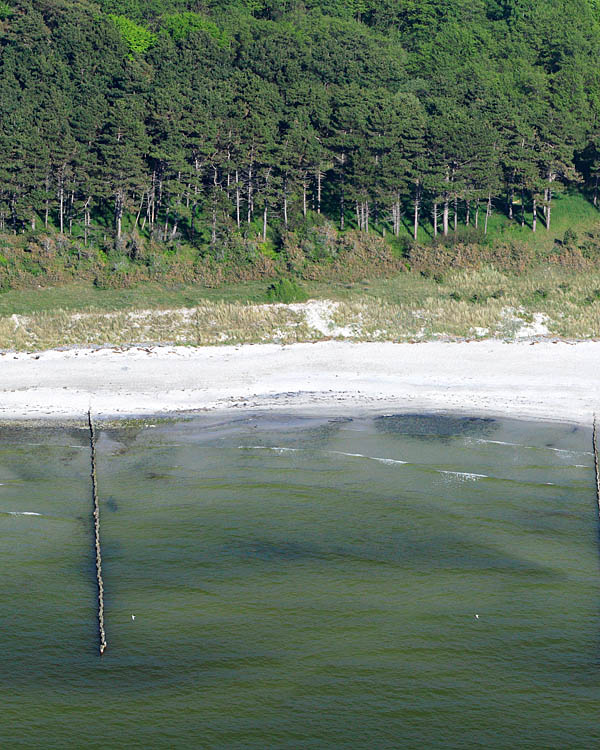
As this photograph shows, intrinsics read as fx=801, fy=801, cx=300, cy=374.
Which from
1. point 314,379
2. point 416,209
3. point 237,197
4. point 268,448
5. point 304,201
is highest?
point 237,197

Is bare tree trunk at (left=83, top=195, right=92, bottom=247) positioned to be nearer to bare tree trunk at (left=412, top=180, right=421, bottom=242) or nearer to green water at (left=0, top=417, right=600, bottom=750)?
bare tree trunk at (left=412, top=180, right=421, bottom=242)

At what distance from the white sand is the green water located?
442 centimetres

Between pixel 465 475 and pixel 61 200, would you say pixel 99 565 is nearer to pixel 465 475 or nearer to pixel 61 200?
pixel 465 475

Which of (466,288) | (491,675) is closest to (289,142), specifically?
(466,288)

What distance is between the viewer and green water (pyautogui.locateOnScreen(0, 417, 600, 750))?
10.8 metres

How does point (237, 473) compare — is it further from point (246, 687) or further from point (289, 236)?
Result: point (289, 236)

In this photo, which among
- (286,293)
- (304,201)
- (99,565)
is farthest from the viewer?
(304,201)

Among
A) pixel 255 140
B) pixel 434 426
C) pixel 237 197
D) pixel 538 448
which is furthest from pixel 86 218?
pixel 538 448

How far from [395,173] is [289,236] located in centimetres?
958

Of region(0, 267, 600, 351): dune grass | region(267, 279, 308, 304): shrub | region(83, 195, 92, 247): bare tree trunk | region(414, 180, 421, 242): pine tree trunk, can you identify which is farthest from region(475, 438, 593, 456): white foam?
region(83, 195, 92, 247): bare tree trunk

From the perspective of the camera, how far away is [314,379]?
29844mm

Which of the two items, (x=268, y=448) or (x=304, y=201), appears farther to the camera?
(x=304, y=201)

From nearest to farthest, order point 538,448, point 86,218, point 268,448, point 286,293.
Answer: point 538,448 → point 268,448 → point 286,293 → point 86,218

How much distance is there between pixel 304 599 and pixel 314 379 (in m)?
16.4
